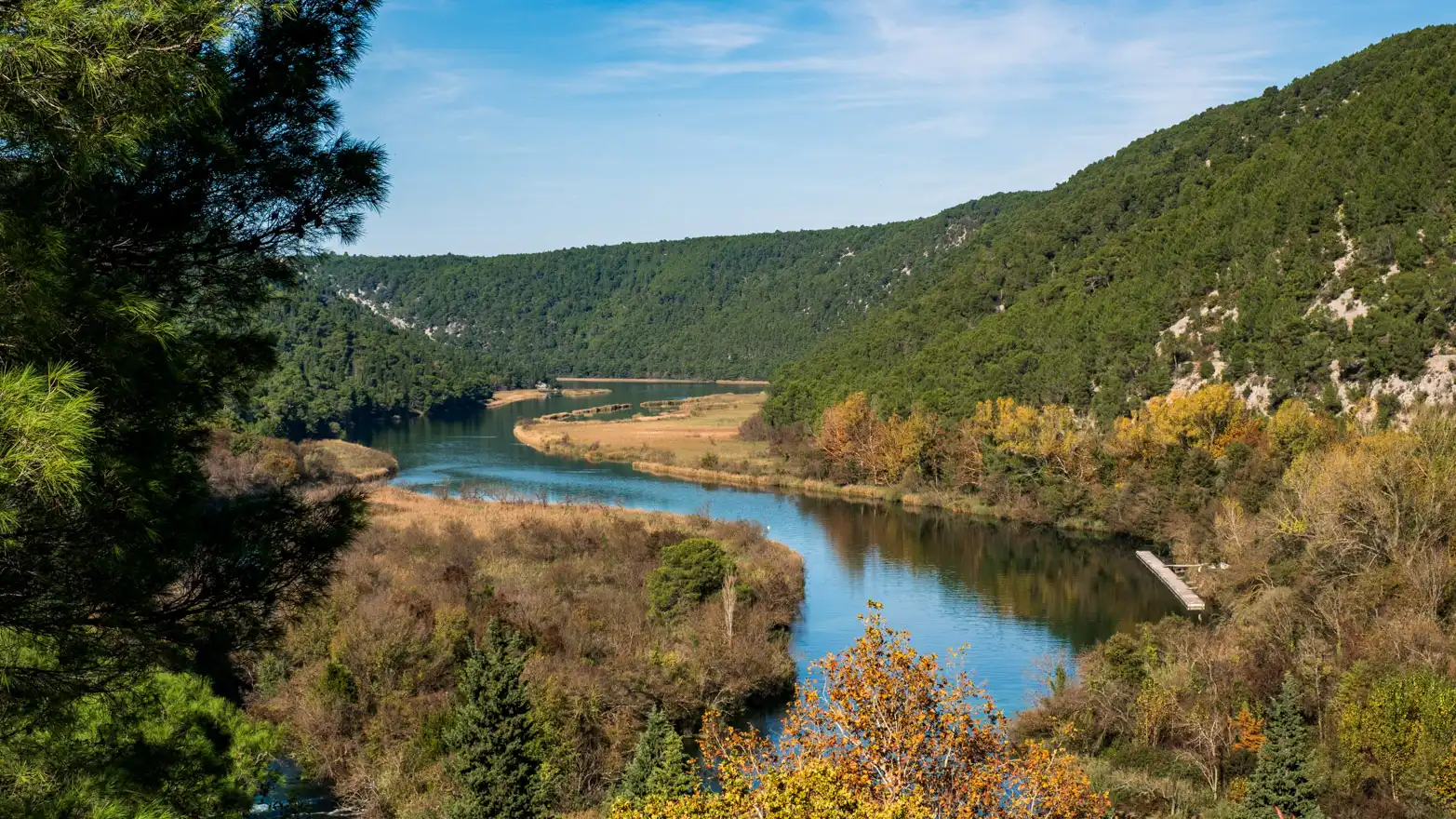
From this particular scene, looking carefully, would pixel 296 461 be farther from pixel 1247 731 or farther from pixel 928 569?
pixel 1247 731

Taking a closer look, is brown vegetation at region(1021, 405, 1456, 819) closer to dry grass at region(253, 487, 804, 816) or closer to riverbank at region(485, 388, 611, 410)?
dry grass at region(253, 487, 804, 816)

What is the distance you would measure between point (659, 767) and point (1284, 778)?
10969 mm

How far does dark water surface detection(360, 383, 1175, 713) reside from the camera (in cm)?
3728

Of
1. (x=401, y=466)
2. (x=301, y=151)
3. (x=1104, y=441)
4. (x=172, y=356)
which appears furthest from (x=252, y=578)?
(x=401, y=466)

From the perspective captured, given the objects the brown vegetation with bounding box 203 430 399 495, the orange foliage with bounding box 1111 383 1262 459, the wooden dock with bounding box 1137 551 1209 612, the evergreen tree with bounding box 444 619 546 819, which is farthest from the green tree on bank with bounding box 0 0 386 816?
the orange foliage with bounding box 1111 383 1262 459

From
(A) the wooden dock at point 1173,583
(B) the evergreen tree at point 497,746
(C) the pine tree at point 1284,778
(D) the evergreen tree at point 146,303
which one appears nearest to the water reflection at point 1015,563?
(A) the wooden dock at point 1173,583

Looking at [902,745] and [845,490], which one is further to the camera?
[845,490]

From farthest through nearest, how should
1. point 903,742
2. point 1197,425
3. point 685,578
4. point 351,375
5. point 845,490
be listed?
point 351,375 → point 845,490 → point 1197,425 → point 685,578 → point 903,742

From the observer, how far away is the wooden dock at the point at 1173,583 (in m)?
41.4

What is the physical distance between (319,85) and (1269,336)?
63037 mm

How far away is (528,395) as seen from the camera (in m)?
160

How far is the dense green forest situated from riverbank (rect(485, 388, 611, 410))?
2.07 metres

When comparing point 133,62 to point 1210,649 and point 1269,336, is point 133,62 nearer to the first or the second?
point 1210,649

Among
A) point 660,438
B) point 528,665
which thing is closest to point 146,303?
point 528,665
